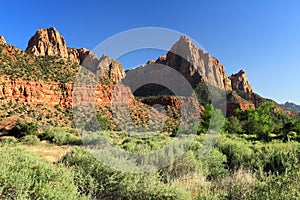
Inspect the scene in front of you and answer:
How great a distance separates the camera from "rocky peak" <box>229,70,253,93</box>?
141125 mm

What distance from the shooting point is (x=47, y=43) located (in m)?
92.2

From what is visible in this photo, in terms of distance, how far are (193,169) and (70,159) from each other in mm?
3795

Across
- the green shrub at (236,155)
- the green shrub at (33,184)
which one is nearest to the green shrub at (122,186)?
the green shrub at (33,184)

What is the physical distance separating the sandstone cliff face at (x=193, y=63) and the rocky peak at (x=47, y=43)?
47.4 meters

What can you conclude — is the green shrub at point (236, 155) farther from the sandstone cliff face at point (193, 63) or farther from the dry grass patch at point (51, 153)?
the sandstone cliff face at point (193, 63)

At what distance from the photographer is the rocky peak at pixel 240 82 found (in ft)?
463

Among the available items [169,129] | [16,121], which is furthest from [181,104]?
[16,121]

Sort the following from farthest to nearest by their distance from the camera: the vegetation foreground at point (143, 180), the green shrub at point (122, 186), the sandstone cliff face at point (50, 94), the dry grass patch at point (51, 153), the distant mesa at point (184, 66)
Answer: the distant mesa at point (184, 66) → the sandstone cliff face at point (50, 94) → the dry grass patch at point (51, 153) → the green shrub at point (122, 186) → the vegetation foreground at point (143, 180)

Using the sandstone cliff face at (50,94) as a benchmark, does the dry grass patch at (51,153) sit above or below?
below

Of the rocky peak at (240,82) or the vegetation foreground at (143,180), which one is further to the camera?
the rocky peak at (240,82)

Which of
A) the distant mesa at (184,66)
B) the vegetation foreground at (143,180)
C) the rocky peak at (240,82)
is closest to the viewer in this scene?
the vegetation foreground at (143,180)

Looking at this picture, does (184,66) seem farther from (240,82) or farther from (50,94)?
(50,94)

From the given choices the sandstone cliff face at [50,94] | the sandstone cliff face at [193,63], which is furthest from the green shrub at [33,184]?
the sandstone cliff face at [193,63]

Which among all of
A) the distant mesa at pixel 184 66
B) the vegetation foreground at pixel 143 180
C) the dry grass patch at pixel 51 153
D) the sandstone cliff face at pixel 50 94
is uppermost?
the distant mesa at pixel 184 66
